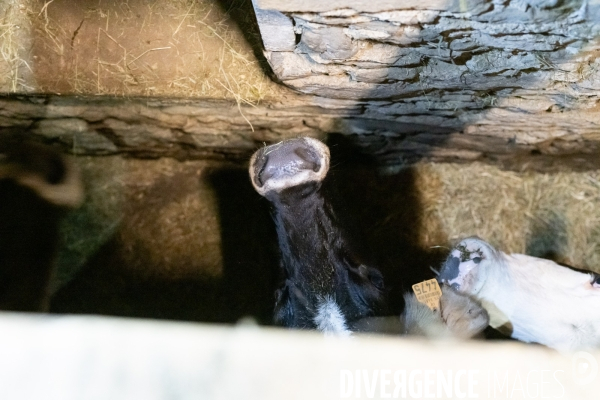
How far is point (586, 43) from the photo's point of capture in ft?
6.25

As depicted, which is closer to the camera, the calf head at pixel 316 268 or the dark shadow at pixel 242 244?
the calf head at pixel 316 268

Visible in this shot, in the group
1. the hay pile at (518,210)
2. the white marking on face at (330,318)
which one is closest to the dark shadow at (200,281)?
the white marking on face at (330,318)

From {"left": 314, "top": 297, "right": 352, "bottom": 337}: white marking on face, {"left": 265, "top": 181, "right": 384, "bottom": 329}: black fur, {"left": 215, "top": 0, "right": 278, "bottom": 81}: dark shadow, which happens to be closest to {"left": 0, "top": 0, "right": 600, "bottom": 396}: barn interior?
{"left": 215, "top": 0, "right": 278, "bottom": 81}: dark shadow

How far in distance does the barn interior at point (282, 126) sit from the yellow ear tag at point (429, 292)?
2.00ft

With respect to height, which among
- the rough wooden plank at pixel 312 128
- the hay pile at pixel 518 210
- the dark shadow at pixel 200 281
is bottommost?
the dark shadow at pixel 200 281

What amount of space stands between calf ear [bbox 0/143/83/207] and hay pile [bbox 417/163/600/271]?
2673 millimetres

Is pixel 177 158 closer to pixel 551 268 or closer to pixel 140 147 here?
pixel 140 147

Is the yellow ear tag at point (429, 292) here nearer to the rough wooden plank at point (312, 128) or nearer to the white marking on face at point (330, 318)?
the white marking on face at point (330, 318)

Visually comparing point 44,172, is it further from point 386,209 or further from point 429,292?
point 429,292

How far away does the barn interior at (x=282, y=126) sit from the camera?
2.04 meters

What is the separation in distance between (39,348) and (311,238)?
146 cm

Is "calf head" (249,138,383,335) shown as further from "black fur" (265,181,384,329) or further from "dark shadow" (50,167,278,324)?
"dark shadow" (50,167,278,324)

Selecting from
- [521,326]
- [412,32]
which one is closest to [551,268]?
[521,326]

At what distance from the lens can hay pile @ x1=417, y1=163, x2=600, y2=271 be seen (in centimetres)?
360
